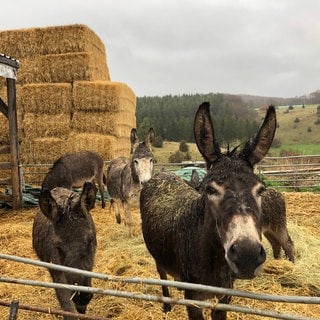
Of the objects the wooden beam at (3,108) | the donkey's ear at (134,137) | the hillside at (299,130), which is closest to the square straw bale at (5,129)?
the wooden beam at (3,108)

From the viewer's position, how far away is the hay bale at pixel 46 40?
14336 millimetres

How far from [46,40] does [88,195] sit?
11.9m

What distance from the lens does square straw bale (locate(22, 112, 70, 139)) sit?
14.2 m

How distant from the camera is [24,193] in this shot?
1239 centimetres

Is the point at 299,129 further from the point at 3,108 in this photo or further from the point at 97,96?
the point at 3,108

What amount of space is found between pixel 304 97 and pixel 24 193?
115 meters

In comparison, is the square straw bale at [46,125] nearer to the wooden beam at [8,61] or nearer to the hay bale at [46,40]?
the hay bale at [46,40]

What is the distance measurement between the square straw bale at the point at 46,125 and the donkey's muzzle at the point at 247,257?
1274cm

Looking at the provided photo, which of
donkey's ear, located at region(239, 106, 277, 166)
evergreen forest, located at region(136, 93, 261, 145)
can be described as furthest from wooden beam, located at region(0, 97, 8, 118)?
evergreen forest, located at region(136, 93, 261, 145)

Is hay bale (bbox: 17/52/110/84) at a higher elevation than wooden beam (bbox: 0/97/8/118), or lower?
higher

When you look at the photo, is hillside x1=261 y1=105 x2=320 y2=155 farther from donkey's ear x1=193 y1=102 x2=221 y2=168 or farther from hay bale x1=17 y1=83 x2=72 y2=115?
donkey's ear x1=193 y1=102 x2=221 y2=168

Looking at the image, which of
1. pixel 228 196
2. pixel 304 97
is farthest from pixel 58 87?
pixel 304 97

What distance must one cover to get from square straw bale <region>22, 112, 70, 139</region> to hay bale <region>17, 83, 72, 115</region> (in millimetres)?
191

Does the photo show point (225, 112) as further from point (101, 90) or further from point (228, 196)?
point (228, 196)
